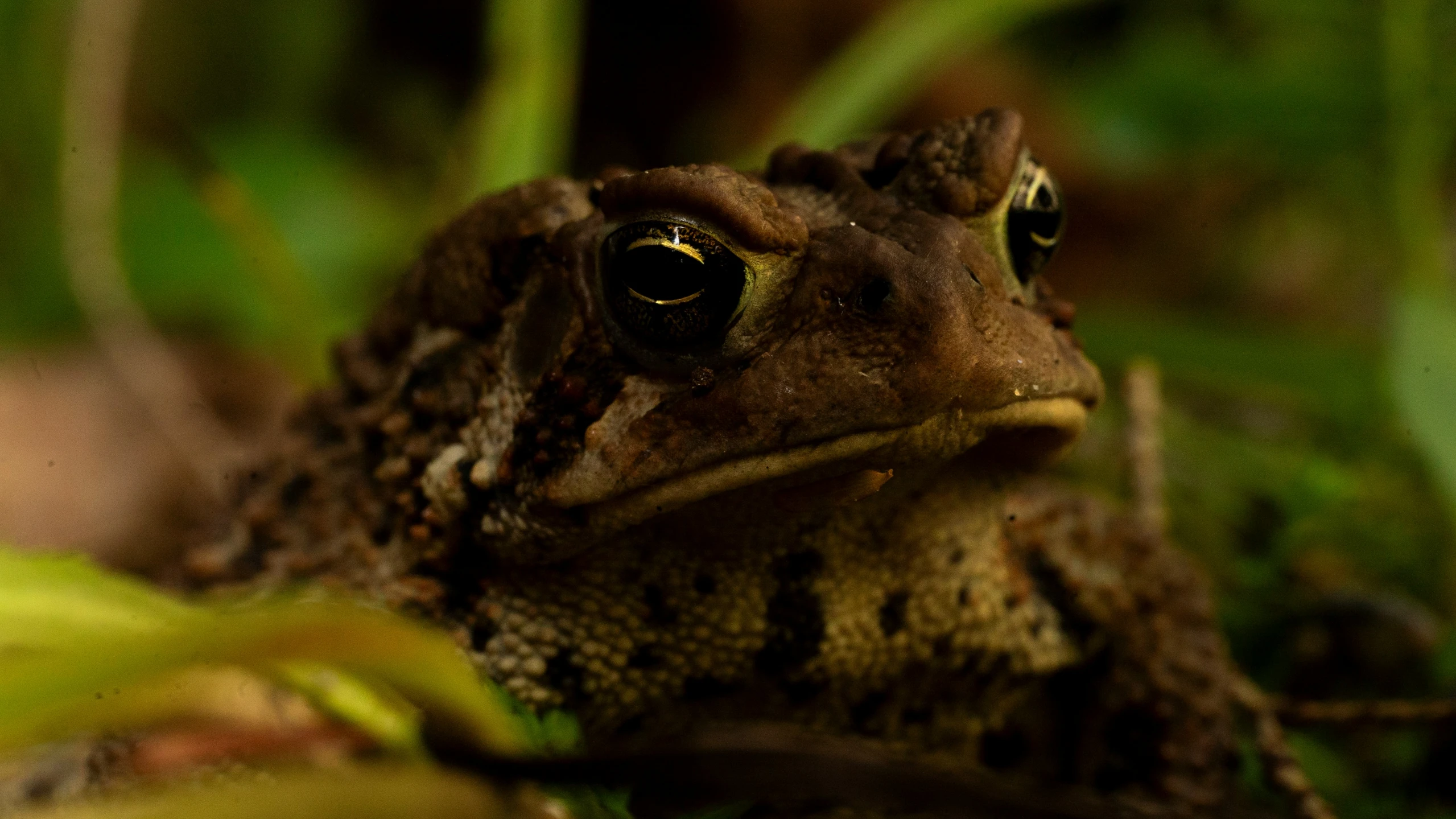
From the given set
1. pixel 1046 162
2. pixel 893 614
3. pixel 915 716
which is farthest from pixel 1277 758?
pixel 1046 162

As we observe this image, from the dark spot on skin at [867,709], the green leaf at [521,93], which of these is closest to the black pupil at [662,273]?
the dark spot on skin at [867,709]

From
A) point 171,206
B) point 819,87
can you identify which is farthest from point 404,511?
point 171,206

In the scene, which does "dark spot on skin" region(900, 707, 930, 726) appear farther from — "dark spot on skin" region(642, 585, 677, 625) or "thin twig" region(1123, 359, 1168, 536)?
"thin twig" region(1123, 359, 1168, 536)

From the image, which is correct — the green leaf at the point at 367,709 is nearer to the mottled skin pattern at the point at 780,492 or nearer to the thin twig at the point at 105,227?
the mottled skin pattern at the point at 780,492

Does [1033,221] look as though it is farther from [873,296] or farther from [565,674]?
[565,674]

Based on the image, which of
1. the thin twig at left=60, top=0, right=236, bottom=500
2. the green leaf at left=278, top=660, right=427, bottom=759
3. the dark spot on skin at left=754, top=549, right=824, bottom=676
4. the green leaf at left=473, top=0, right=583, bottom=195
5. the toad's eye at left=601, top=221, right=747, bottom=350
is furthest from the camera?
the thin twig at left=60, top=0, right=236, bottom=500

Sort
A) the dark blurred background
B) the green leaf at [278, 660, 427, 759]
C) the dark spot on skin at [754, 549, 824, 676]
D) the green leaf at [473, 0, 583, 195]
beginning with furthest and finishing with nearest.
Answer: the green leaf at [473, 0, 583, 195] < the dark blurred background < the dark spot on skin at [754, 549, 824, 676] < the green leaf at [278, 660, 427, 759]

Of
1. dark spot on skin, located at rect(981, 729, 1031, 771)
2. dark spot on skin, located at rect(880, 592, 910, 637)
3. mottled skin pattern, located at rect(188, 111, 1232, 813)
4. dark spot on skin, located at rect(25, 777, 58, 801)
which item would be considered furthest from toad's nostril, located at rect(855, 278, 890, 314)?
dark spot on skin, located at rect(25, 777, 58, 801)
